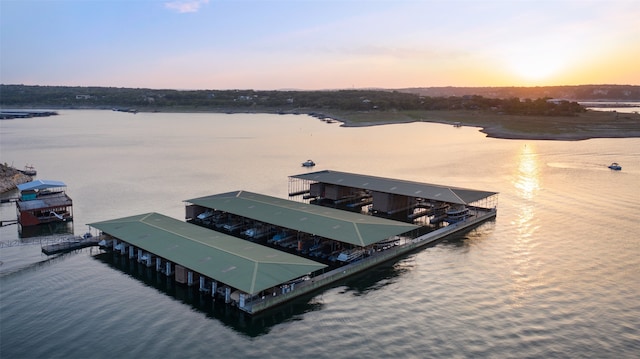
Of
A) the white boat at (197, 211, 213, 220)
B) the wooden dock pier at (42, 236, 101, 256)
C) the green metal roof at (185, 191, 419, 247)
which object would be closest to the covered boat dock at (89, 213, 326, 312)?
the wooden dock pier at (42, 236, 101, 256)

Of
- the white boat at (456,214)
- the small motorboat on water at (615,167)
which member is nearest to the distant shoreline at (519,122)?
the small motorboat on water at (615,167)

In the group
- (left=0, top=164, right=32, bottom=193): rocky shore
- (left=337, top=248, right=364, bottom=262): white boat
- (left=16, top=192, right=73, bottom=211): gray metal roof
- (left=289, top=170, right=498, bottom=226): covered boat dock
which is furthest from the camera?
(left=0, top=164, right=32, bottom=193): rocky shore

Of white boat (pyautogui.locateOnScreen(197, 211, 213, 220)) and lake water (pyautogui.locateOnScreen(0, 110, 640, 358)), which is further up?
white boat (pyautogui.locateOnScreen(197, 211, 213, 220))

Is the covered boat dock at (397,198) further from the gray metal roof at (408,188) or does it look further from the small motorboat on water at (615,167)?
the small motorboat on water at (615,167)

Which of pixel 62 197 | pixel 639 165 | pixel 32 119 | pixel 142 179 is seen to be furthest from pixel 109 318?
pixel 32 119

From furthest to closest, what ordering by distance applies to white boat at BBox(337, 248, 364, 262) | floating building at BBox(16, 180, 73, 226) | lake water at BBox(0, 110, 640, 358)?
floating building at BBox(16, 180, 73, 226) < white boat at BBox(337, 248, 364, 262) < lake water at BBox(0, 110, 640, 358)

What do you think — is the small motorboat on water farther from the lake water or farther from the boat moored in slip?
the boat moored in slip
